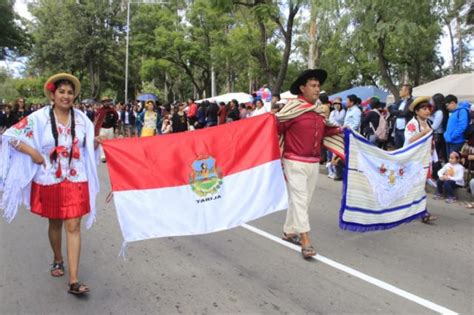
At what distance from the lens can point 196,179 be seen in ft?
15.3

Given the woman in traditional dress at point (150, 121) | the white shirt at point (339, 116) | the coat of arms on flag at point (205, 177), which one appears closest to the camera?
the coat of arms on flag at point (205, 177)

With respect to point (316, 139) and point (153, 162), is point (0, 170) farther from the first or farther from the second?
point (316, 139)

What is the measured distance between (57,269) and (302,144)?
2.81 m

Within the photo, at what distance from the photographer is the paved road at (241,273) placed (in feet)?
13.0

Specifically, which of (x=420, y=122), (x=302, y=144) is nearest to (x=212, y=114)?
(x=420, y=122)

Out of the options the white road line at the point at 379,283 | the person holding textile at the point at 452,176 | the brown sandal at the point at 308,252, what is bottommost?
A: the white road line at the point at 379,283

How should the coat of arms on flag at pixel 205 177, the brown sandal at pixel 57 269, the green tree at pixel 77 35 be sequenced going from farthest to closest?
1. the green tree at pixel 77 35
2. the coat of arms on flag at pixel 205 177
3. the brown sandal at pixel 57 269

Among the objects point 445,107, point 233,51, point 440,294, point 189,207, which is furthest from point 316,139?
point 233,51

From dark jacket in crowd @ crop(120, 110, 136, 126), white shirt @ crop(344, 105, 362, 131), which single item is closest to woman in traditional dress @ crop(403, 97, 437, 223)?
white shirt @ crop(344, 105, 362, 131)

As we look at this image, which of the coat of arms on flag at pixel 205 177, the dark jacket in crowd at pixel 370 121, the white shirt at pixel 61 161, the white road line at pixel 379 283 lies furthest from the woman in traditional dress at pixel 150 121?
the white shirt at pixel 61 161

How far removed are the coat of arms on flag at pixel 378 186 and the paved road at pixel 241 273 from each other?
307mm

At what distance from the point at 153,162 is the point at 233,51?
23.1 meters

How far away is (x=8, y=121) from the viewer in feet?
59.3

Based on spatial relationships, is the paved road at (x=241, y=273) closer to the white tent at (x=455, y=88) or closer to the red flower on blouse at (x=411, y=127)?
the red flower on blouse at (x=411, y=127)
